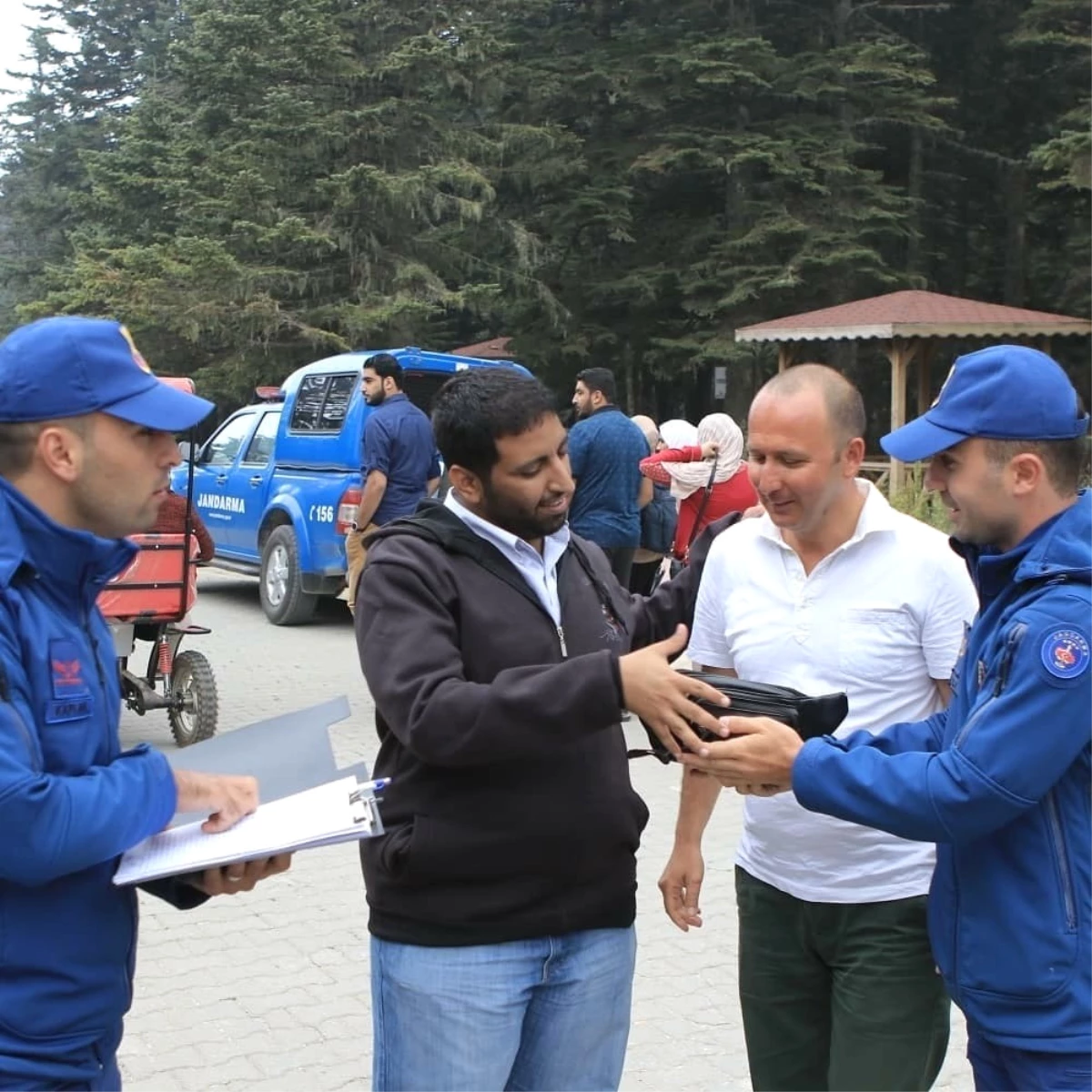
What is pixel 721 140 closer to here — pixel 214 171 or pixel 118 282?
pixel 214 171

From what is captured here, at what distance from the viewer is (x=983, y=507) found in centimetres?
219

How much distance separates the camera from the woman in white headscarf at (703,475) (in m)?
7.40

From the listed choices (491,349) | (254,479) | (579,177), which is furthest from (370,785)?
(491,349)

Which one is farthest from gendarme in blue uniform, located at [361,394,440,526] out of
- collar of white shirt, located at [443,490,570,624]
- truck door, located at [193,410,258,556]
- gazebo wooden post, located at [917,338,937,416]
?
gazebo wooden post, located at [917,338,937,416]

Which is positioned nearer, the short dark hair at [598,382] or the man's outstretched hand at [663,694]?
the man's outstretched hand at [663,694]

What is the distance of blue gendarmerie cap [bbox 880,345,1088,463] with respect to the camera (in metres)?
2.16

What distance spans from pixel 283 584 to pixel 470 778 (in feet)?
34.3

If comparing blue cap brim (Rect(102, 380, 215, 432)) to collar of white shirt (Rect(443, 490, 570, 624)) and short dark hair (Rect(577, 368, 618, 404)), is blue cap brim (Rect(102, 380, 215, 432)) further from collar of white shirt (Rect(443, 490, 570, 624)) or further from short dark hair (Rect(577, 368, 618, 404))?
short dark hair (Rect(577, 368, 618, 404))

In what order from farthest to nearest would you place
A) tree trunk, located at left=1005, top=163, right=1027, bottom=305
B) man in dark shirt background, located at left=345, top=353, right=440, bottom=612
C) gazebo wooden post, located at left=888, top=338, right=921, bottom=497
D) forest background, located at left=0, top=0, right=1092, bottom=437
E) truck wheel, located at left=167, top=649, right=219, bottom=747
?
tree trunk, located at left=1005, top=163, right=1027, bottom=305
forest background, located at left=0, top=0, right=1092, bottom=437
gazebo wooden post, located at left=888, top=338, right=921, bottom=497
man in dark shirt background, located at left=345, top=353, right=440, bottom=612
truck wheel, located at left=167, top=649, right=219, bottom=747

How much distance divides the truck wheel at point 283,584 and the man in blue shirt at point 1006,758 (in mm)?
10042

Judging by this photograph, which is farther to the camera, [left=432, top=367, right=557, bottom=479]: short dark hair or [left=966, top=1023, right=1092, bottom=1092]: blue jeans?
[left=432, top=367, right=557, bottom=479]: short dark hair

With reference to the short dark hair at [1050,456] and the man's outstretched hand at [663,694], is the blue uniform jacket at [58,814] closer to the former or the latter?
the man's outstretched hand at [663,694]

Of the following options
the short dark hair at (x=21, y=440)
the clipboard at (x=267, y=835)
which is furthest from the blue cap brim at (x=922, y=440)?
the short dark hair at (x=21, y=440)

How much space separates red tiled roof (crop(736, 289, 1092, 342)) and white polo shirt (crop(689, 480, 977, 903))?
16.9 m
